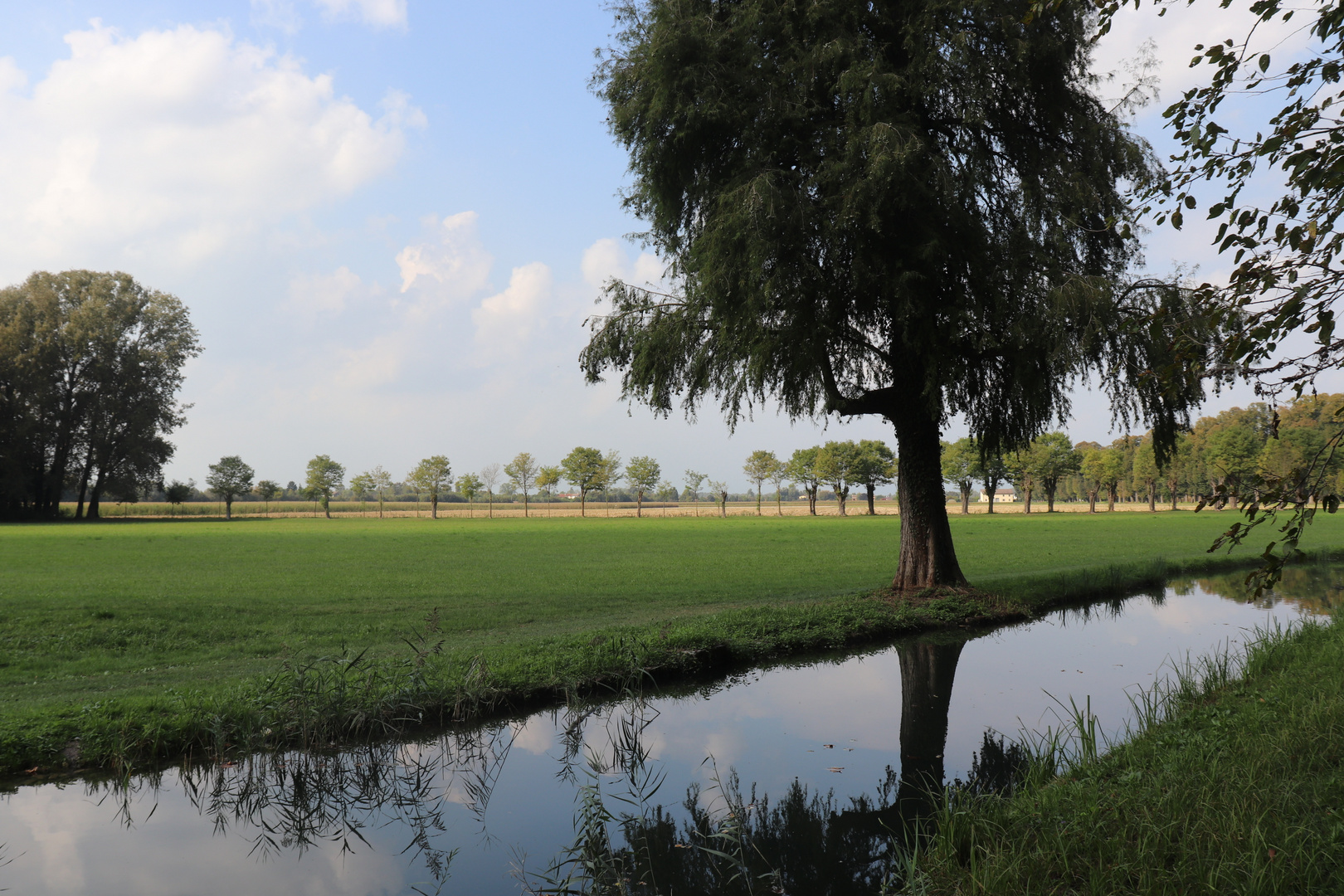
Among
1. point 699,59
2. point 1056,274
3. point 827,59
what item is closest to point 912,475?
point 1056,274

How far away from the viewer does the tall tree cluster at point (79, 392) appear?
71938mm

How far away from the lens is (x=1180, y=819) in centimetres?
531

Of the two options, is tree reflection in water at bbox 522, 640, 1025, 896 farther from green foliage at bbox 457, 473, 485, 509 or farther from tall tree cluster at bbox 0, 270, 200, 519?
green foliage at bbox 457, 473, 485, 509

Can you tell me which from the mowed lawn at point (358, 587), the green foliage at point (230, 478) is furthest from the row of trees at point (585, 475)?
the mowed lawn at point (358, 587)

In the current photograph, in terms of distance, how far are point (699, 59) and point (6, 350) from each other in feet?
273

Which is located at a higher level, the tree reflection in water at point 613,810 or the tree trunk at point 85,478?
the tree trunk at point 85,478

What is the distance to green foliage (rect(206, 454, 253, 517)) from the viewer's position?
10075 centimetres

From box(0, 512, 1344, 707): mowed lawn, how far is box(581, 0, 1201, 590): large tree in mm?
6780

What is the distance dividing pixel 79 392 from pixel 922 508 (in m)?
87.8

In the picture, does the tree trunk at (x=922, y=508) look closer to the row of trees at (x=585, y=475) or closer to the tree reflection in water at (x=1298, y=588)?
the tree reflection in water at (x=1298, y=588)

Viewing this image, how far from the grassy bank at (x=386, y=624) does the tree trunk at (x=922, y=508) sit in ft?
3.26

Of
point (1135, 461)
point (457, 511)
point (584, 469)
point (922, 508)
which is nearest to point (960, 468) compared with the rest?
point (1135, 461)

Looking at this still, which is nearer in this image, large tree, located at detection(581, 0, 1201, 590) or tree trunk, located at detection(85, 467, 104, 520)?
large tree, located at detection(581, 0, 1201, 590)

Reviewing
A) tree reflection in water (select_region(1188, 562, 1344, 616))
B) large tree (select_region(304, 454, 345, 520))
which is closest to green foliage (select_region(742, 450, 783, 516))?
large tree (select_region(304, 454, 345, 520))
